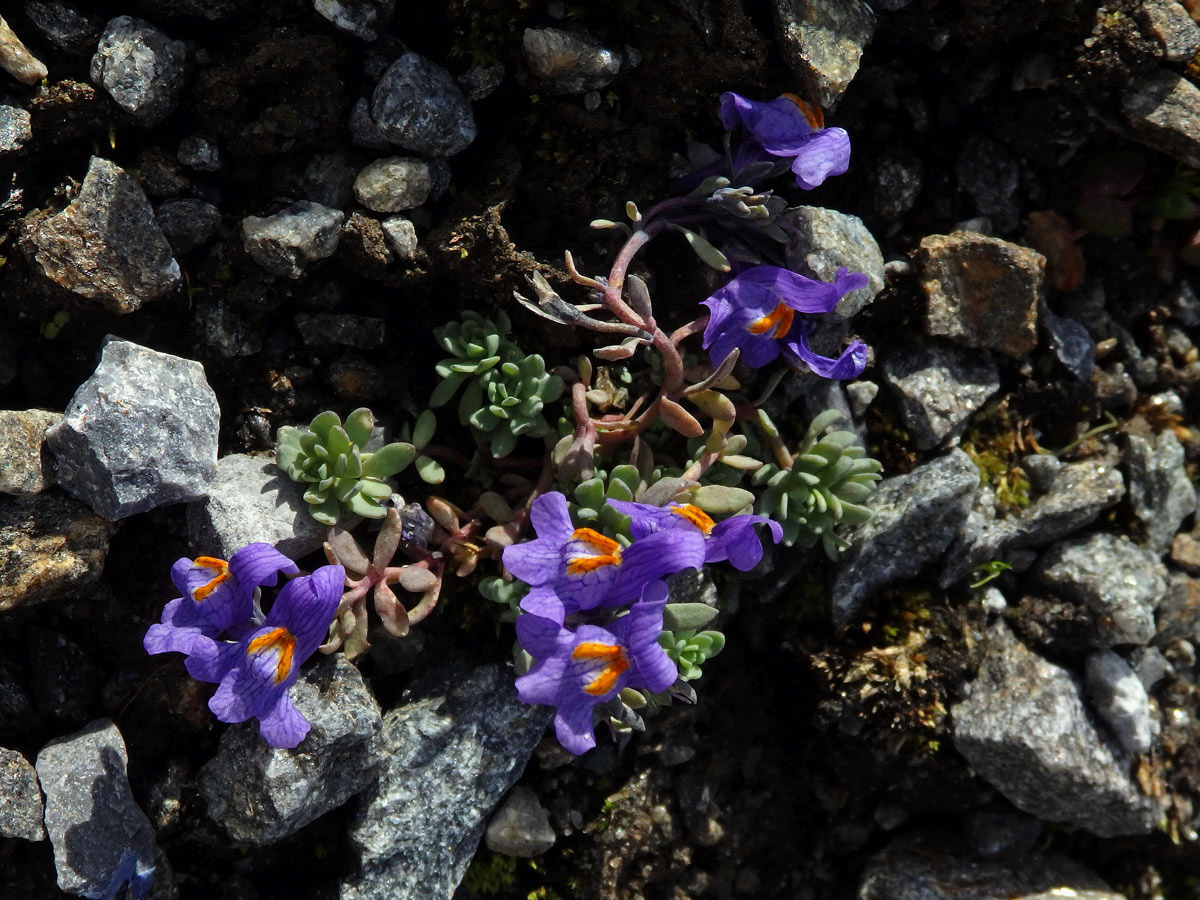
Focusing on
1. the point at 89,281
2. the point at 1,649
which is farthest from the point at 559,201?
the point at 1,649

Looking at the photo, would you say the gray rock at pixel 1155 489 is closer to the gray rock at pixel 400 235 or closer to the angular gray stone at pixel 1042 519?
the angular gray stone at pixel 1042 519

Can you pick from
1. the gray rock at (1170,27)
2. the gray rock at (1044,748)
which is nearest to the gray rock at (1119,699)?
the gray rock at (1044,748)

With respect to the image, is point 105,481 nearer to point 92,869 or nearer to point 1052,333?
point 92,869

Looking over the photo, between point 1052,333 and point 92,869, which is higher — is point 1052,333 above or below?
Answer: above

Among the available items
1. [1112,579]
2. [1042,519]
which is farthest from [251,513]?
[1112,579]

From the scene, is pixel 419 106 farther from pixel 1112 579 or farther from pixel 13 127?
pixel 1112 579

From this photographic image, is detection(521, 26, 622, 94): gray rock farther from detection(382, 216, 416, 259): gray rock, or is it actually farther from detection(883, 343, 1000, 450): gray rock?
detection(883, 343, 1000, 450): gray rock
